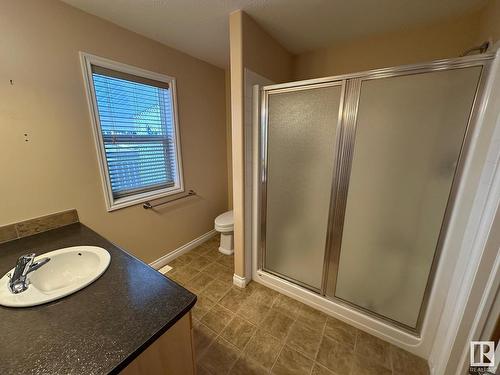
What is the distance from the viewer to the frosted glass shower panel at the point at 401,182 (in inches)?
42.2

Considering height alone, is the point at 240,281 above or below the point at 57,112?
below

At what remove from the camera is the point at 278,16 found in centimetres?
150

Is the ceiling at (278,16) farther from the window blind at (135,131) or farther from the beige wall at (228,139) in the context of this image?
the beige wall at (228,139)

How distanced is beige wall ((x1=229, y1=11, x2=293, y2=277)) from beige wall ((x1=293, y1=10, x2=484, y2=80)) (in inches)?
16.9

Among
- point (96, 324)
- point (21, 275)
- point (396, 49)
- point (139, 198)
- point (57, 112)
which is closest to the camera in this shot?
point (96, 324)

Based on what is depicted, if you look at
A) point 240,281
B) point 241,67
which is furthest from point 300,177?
point 240,281

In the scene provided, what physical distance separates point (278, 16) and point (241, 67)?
19.2 inches

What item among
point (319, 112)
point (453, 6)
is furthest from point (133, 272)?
point (453, 6)

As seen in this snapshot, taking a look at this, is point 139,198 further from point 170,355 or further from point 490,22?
point 490,22

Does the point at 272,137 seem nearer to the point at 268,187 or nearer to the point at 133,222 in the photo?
the point at 268,187

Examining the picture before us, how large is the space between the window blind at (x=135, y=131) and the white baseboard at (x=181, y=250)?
783 mm

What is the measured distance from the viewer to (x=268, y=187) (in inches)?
69.8

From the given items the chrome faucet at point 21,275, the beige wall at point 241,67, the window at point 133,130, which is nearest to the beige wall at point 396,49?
the beige wall at point 241,67

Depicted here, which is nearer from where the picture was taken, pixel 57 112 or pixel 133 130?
pixel 57 112
